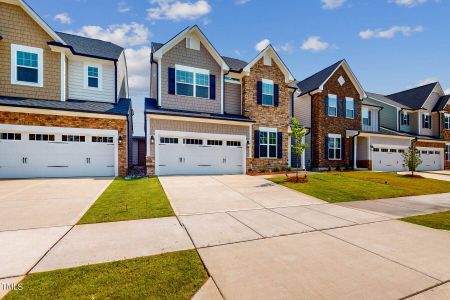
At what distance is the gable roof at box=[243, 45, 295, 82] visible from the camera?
1777cm

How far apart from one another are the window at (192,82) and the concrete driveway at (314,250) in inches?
408

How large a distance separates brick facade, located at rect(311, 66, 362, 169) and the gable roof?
391cm

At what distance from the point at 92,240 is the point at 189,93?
528 inches

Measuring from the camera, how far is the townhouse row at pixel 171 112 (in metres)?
12.8

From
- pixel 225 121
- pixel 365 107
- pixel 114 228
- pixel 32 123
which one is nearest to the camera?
pixel 114 228

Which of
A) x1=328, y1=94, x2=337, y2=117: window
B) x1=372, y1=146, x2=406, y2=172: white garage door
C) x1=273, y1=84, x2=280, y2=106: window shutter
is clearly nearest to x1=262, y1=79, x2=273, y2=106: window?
x1=273, y1=84, x2=280, y2=106: window shutter

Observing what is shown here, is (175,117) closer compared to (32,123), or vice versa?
(32,123)

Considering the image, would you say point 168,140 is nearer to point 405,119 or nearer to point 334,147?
point 334,147

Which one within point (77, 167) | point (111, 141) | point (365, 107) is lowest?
point (77, 167)

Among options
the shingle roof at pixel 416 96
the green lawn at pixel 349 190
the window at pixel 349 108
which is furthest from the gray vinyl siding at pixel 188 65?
the shingle roof at pixel 416 96

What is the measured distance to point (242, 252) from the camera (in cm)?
421

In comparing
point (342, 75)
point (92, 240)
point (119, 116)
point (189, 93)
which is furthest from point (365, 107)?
point (92, 240)

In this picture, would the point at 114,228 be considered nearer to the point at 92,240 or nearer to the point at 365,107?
the point at 92,240

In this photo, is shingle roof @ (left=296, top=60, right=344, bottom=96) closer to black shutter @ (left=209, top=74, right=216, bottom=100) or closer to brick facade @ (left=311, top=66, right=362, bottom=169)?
brick facade @ (left=311, top=66, right=362, bottom=169)
